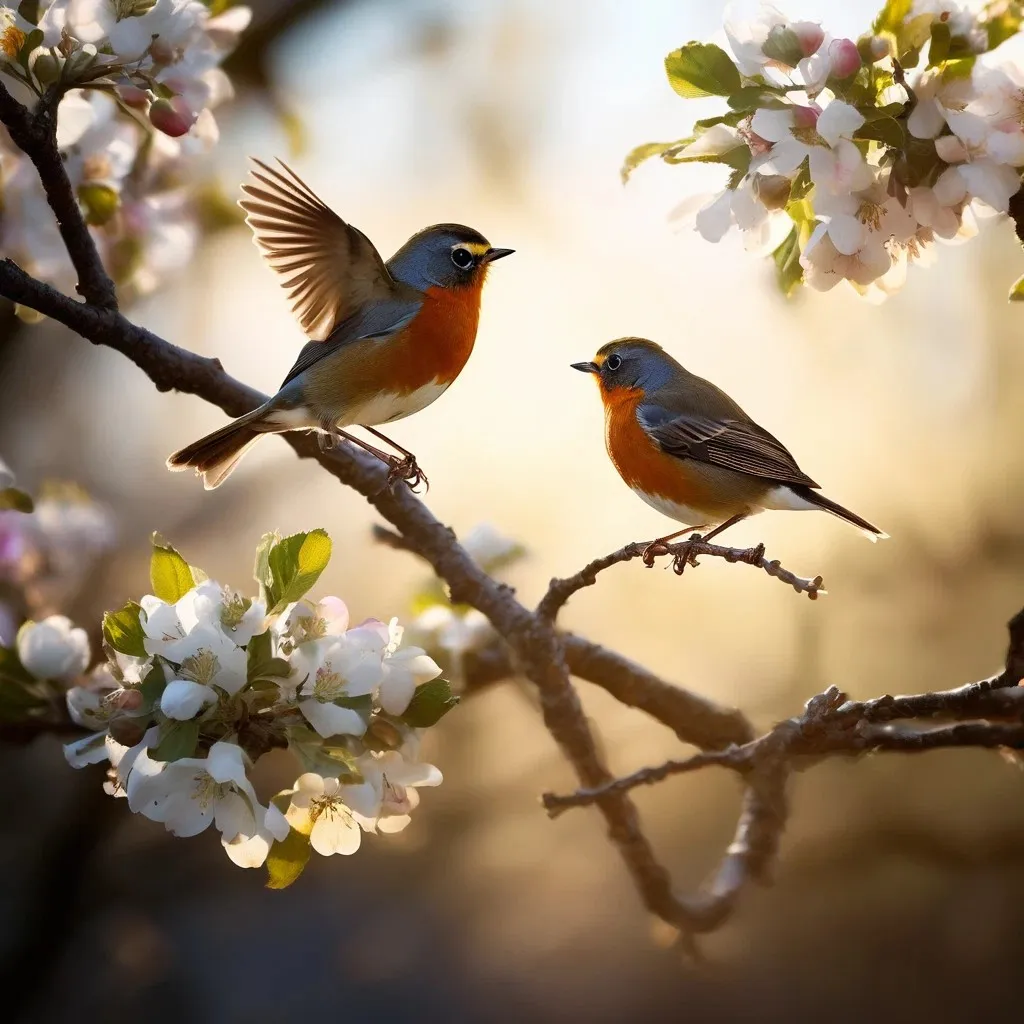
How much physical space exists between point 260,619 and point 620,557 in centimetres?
51

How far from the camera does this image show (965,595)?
349 centimetres

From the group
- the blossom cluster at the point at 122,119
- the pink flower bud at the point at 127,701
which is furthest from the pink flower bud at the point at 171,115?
the pink flower bud at the point at 127,701

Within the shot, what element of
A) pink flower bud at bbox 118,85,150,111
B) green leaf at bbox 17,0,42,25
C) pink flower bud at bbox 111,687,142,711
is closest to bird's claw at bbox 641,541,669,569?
pink flower bud at bbox 111,687,142,711

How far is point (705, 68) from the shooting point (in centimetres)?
151

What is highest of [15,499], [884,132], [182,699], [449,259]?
[449,259]

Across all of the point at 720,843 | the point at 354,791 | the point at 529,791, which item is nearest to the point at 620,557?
the point at 354,791

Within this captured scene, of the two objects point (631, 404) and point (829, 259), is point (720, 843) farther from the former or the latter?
point (829, 259)

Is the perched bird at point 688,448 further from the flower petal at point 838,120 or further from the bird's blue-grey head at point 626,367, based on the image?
the flower petal at point 838,120

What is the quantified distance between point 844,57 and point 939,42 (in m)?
0.12

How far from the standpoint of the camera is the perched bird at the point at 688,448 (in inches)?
85.0

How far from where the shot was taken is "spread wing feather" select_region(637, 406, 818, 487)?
2189 millimetres

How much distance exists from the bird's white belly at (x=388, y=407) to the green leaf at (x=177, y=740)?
79 centimetres

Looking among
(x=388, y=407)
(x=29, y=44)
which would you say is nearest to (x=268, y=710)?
(x=388, y=407)

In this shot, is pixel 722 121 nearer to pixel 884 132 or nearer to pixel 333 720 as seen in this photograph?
pixel 884 132
